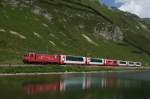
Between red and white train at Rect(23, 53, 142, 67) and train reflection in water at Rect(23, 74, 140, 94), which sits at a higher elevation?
red and white train at Rect(23, 53, 142, 67)

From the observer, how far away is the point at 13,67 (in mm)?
96250

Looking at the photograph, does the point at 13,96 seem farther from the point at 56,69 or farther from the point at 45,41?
the point at 45,41

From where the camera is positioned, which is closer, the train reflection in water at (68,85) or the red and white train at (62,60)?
the train reflection in water at (68,85)

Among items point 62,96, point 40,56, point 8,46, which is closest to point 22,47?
point 8,46

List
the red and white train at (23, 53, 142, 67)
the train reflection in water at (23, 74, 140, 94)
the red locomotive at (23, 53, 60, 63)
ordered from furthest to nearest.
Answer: the red and white train at (23, 53, 142, 67) < the red locomotive at (23, 53, 60, 63) < the train reflection in water at (23, 74, 140, 94)

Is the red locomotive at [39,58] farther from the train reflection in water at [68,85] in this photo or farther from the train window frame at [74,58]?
the train reflection in water at [68,85]

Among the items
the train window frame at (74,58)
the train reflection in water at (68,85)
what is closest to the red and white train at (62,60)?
the train window frame at (74,58)

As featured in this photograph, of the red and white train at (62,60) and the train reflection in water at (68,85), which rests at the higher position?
the red and white train at (62,60)

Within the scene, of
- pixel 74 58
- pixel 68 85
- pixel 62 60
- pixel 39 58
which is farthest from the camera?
pixel 74 58

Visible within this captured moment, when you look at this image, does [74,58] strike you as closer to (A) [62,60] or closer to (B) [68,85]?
(A) [62,60]

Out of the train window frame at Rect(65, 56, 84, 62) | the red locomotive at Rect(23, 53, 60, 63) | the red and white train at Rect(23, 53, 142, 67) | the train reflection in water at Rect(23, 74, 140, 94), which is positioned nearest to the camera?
the train reflection in water at Rect(23, 74, 140, 94)

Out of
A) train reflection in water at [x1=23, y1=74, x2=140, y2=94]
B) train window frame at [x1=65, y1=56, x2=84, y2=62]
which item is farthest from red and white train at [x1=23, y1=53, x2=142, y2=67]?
train reflection in water at [x1=23, y1=74, x2=140, y2=94]

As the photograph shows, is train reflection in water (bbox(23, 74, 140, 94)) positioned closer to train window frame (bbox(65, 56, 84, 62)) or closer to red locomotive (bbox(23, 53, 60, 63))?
red locomotive (bbox(23, 53, 60, 63))

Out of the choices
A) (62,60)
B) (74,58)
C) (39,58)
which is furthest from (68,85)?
(74,58)
